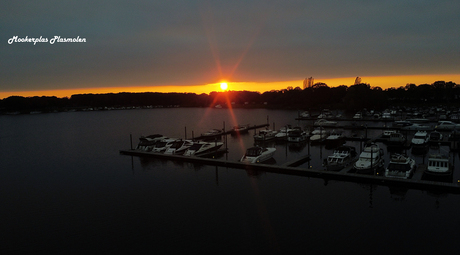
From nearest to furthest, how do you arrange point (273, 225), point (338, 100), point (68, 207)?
point (273, 225) < point (68, 207) < point (338, 100)

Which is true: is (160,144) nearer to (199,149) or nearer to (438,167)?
(199,149)

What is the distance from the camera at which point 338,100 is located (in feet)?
448

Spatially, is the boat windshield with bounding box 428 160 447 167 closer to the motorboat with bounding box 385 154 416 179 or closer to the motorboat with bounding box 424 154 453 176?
the motorboat with bounding box 424 154 453 176

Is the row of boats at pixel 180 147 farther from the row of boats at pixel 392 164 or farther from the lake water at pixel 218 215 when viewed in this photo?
the row of boats at pixel 392 164

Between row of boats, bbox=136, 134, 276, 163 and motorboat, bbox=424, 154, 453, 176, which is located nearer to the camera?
motorboat, bbox=424, 154, 453, 176

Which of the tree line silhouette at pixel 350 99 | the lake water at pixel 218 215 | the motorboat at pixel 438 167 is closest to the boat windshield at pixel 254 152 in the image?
the lake water at pixel 218 215

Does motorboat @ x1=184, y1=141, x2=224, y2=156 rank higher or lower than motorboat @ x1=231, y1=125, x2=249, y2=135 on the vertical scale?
higher

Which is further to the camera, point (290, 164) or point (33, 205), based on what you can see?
point (290, 164)

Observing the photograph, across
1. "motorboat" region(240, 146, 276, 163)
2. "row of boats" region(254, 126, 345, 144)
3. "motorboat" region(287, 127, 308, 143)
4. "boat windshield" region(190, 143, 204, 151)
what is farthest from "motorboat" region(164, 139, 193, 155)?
"motorboat" region(287, 127, 308, 143)

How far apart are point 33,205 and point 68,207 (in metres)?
3.04

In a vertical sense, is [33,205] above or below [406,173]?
below

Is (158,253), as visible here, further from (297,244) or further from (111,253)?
(297,244)

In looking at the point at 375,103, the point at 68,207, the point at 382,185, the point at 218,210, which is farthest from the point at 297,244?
the point at 375,103

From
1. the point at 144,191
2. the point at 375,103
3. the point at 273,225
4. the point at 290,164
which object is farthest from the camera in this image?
the point at 375,103
